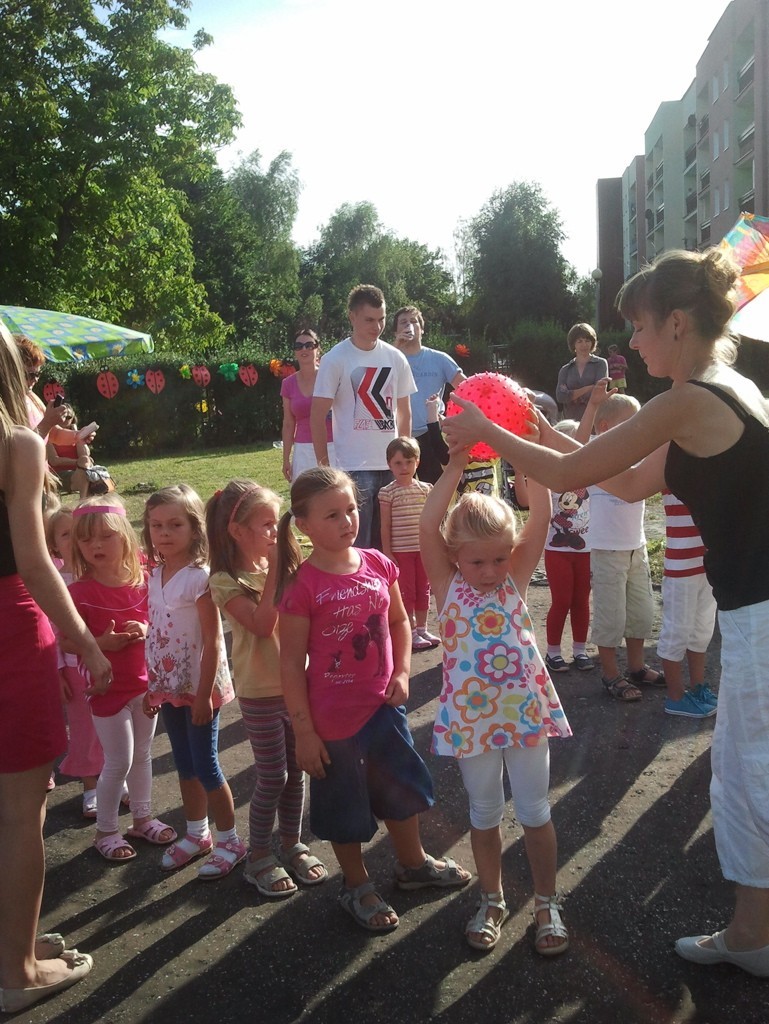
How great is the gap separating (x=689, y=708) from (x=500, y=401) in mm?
2318

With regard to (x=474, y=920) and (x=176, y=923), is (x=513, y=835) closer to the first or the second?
(x=474, y=920)

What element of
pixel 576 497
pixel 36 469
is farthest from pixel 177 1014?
pixel 576 497

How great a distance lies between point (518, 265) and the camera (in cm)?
5591

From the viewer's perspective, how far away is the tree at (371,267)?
68062mm

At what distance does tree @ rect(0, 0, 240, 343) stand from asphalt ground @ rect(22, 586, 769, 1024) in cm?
2286

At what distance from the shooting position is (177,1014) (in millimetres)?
2623

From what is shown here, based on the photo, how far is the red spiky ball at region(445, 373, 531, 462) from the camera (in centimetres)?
320

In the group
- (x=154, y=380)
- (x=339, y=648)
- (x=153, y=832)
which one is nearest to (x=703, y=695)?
(x=339, y=648)

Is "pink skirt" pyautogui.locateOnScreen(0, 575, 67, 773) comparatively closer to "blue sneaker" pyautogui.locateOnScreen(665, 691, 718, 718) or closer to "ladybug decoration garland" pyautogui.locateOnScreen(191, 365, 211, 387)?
"blue sneaker" pyautogui.locateOnScreen(665, 691, 718, 718)

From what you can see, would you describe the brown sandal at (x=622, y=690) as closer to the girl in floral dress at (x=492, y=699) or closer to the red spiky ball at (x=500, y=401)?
the girl in floral dress at (x=492, y=699)

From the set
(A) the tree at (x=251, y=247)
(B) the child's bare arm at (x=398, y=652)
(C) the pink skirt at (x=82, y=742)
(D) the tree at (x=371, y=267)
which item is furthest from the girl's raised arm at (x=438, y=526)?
(D) the tree at (x=371, y=267)

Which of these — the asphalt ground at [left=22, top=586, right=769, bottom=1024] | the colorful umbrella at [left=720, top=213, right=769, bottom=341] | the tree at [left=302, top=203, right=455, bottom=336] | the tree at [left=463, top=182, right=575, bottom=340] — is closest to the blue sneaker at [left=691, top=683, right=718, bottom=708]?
the asphalt ground at [left=22, top=586, right=769, bottom=1024]

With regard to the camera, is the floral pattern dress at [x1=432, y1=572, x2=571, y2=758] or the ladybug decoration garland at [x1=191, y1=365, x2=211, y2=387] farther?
the ladybug decoration garland at [x1=191, y1=365, x2=211, y2=387]

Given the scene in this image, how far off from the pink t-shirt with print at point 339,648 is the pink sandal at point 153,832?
1181 mm
